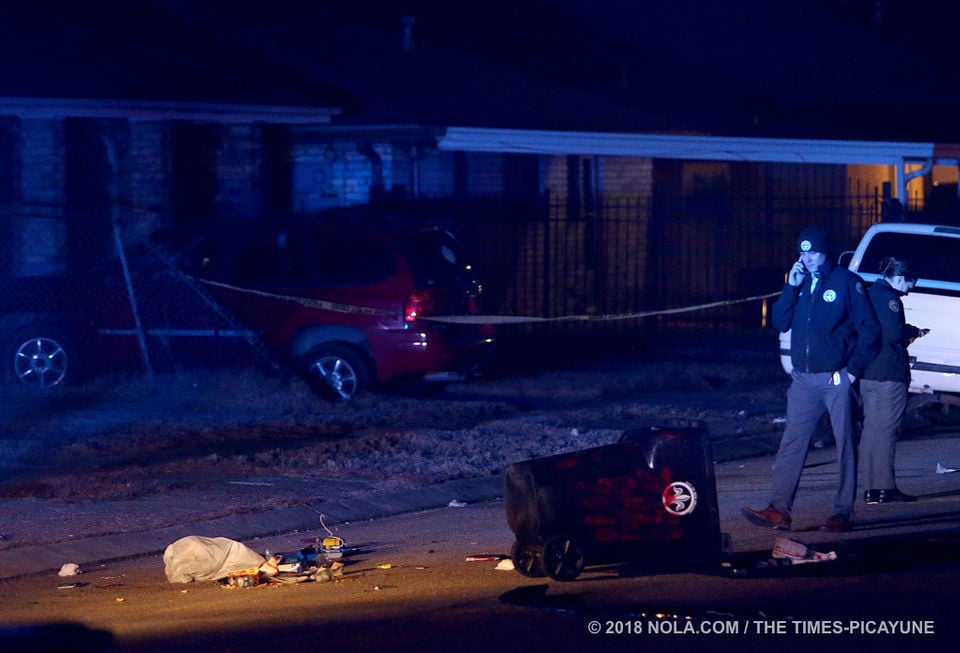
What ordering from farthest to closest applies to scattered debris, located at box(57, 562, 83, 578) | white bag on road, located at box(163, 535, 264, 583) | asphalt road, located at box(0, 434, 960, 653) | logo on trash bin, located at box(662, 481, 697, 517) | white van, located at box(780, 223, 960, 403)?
1. white van, located at box(780, 223, 960, 403)
2. scattered debris, located at box(57, 562, 83, 578)
3. white bag on road, located at box(163, 535, 264, 583)
4. logo on trash bin, located at box(662, 481, 697, 517)
5. asphalt road, located at box(0, 434, 960, 653)

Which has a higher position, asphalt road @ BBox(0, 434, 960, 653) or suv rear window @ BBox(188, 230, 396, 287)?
suv rear window @ BBox(188, 230, 396, 287)

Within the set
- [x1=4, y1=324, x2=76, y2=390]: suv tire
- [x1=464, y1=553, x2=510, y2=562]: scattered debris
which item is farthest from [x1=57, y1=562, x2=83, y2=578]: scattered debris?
[x1=4, y1=324, x2=76, y2=390]: suv tire

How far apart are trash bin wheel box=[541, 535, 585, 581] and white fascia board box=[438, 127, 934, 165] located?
10633 millimetres

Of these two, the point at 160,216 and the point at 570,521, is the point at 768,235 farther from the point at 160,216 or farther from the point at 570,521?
the point at 570,521

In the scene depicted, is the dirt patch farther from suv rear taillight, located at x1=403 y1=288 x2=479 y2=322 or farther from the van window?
the van window

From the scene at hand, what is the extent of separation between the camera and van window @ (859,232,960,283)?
1262cm

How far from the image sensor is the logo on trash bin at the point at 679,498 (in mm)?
7168


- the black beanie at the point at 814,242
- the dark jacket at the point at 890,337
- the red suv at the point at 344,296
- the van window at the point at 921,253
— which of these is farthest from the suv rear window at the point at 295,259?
the black beanie at the point at 814,242

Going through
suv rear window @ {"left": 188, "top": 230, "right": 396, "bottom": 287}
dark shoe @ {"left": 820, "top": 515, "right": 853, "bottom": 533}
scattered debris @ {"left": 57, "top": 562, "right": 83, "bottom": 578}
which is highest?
suv rear window @ {"left": 188, "top": 230, "right": 396, "bottom": 287}

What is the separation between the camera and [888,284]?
372 inches

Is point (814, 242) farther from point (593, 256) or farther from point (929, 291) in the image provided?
point (593, 256)

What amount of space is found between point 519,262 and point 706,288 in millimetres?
3792

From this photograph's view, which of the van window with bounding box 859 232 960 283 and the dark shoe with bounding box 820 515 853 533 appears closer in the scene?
the dark shoe with bounding box 820 515 853 533

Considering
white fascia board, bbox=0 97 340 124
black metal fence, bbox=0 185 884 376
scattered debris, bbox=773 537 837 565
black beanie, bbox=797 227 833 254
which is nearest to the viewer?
scattered debris, bbox=773 537 837 565
